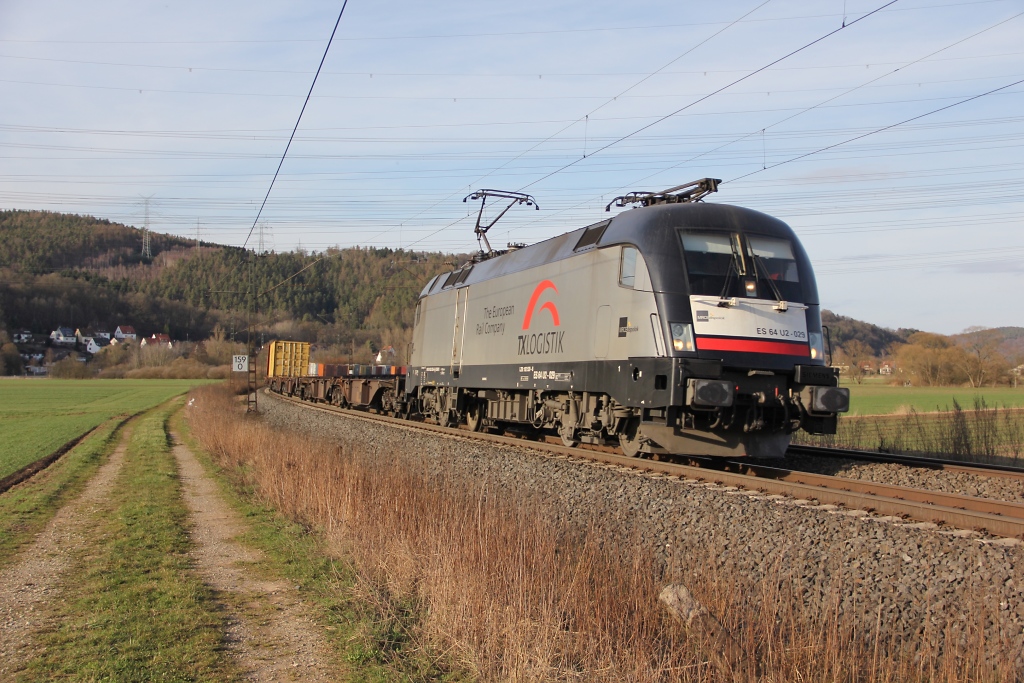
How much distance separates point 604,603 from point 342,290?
90.1m

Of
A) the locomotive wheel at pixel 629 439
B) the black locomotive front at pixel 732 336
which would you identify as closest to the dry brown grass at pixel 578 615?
the black locomotive front at pixel 732 336

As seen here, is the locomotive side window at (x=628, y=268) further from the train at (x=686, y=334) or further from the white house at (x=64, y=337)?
the white house at (x=64, y=337)

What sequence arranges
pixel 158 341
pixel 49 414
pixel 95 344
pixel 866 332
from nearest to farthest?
pixel 49 414 → pixel 158 341 → pixel 95 344 → pixel 866 332

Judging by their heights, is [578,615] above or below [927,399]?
below

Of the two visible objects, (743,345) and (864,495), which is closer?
(864,495)

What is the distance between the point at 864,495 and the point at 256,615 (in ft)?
21.2

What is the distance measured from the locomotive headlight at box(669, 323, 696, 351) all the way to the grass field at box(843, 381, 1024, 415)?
20.9 meters

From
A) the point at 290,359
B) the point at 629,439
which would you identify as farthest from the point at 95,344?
the point at 629,439

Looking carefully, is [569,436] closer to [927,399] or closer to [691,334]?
[691,334]

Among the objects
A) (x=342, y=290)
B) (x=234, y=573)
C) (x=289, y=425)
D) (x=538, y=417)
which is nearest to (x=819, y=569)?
(x=234, y=573)

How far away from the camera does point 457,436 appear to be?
1861 centimetres

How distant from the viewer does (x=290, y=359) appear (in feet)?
180

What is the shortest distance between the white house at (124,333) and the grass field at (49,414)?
40.5 metres

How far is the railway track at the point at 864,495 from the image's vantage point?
7.61m
